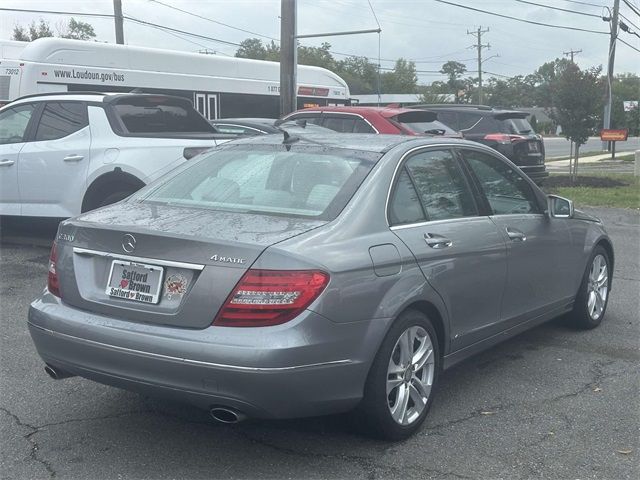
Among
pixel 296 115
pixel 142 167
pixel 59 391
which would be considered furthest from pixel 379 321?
pixel 296 115

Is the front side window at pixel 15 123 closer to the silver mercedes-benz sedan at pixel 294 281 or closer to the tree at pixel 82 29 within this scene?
the silver mercedes-benz sedan at pixel 294 281

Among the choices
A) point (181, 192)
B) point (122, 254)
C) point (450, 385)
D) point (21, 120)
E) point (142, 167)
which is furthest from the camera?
point (21, 120)

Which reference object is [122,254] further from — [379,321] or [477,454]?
[477,454]

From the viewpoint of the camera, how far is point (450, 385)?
5.35 meters

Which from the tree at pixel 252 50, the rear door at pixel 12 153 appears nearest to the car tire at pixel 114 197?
the rear door at pixel 12 153

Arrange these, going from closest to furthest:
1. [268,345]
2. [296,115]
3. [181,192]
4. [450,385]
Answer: [268,345], [181,192], [450,385], [296,115]

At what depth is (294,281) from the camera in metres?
3.82

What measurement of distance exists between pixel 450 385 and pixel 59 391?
7.86 ft

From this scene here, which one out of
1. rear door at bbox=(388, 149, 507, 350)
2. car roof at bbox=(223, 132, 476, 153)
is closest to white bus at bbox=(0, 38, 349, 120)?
car roof at bbox=(223, 132, 476, 153)

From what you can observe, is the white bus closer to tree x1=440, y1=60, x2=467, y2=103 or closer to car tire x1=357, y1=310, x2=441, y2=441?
car tire x1=357, y1=310, x2=441, y2=441

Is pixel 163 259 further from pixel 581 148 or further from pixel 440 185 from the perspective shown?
pixel 581 148

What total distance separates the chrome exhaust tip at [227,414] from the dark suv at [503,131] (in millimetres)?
12837

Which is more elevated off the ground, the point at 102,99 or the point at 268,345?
the point at 102,99

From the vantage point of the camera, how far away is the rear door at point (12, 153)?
9.49m
